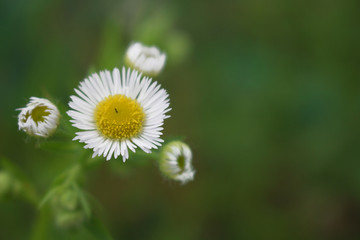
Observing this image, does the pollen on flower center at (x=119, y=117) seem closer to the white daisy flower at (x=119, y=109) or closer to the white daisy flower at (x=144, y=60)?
the white daisy flower at (x=119, y=109)

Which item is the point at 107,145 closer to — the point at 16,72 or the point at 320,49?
the point at 16,72

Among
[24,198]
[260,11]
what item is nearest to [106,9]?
[260,11]

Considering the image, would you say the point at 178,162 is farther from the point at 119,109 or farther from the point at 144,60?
the point at 144,60

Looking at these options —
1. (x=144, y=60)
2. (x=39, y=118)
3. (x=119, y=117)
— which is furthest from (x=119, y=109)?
(x=39, y=118)

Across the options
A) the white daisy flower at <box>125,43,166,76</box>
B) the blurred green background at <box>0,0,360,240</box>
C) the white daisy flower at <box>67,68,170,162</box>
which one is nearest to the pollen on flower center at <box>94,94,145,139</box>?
the white daisy flower at <box>67,68,170,162</box>

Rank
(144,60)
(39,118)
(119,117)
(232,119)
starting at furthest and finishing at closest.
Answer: (232,119), (144,60), (119,117), (39,118)

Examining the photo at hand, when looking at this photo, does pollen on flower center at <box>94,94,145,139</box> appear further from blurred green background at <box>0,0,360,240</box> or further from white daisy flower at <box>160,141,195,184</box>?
blurred green background at <box>0,0,360,240</box>
